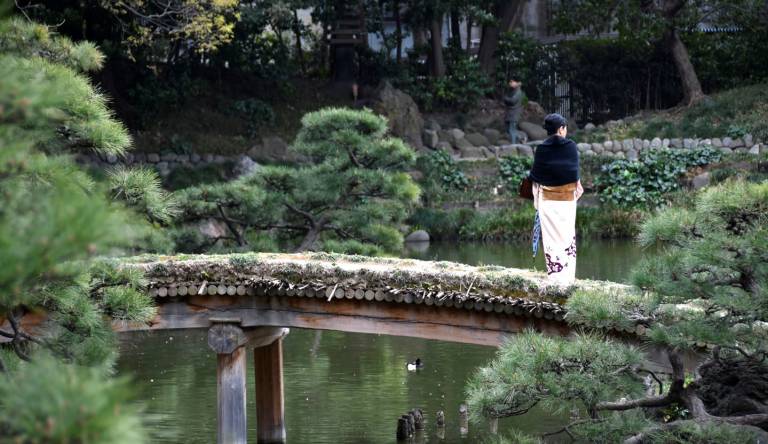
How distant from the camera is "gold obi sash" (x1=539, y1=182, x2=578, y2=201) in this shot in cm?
829

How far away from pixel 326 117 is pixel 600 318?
7311 millimetres

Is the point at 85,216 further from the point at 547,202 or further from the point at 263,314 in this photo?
the point at 263,314

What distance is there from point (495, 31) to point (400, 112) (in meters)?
4.21

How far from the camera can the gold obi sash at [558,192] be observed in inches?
326

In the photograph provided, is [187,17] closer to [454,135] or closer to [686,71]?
[454,135]

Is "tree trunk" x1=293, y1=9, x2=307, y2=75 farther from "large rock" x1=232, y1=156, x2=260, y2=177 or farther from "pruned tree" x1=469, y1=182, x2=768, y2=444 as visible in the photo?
"pruned tree" x1=469, y1=182, x2=768, y2=444

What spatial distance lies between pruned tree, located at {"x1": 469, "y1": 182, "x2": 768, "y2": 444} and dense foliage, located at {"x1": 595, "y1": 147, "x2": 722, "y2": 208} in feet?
54.0

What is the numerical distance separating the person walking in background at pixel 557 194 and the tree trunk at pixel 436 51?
18.5m

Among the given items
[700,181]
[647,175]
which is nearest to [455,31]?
[647,175]

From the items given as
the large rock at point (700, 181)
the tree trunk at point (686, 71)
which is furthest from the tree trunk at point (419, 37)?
the large rock at point (700, 181)

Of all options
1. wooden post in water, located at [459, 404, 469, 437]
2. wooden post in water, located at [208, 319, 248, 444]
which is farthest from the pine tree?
wooden post in water, located at [459, 404, 469, 437]

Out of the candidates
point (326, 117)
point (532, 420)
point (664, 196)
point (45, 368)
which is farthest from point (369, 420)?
point (664, 196)

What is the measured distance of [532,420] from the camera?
10133mm

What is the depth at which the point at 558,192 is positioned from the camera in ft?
27.2
